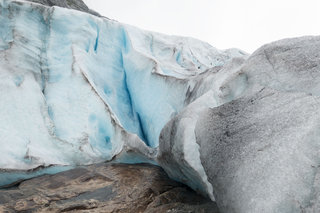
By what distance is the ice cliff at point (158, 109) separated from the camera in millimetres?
1968

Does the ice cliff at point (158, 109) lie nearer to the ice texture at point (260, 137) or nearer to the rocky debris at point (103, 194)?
the ice texture at point (260, 137)

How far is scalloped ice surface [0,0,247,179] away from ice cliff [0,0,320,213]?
2 centimetres

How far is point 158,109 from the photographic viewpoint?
17.2ft

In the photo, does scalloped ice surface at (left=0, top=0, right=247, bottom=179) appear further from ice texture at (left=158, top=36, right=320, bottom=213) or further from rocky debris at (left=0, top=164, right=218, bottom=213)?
ice texture at (left=158, top=36, right=320, bottom=213)

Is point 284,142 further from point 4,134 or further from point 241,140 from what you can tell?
point 4,134

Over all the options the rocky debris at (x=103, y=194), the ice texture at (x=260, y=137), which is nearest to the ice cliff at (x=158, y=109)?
the ice texture at (x=260, y=137)

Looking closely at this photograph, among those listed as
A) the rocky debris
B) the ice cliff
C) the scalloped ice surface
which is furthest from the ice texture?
the scalloped ice surface

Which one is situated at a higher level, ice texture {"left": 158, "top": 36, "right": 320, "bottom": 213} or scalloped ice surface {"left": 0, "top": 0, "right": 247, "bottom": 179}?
ice texture {"left": 158, "top": 36, "right": 320, "bottom": 213}

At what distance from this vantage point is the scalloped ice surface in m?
3.99

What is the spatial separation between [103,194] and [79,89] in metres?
2.44

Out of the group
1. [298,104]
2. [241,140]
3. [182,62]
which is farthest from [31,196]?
[182,62]

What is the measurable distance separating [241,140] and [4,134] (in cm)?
335

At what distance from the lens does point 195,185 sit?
2943mm

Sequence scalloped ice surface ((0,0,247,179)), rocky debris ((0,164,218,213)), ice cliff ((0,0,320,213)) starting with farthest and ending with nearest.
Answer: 1. scalloped ice surface ((0,0,247,179))
2. rocky debris ((0,164,218,213))
3. ice cliff ((0,0,320,213))
